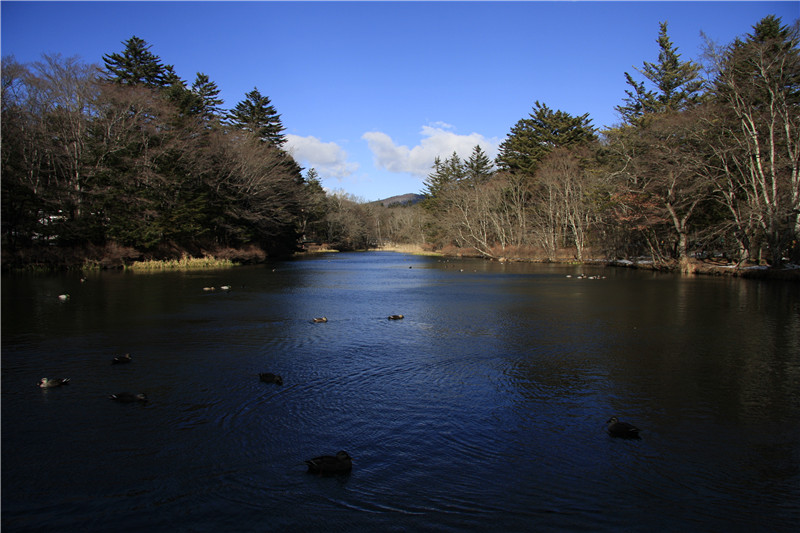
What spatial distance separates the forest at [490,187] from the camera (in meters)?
24.9

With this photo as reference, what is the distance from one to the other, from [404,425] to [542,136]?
53583 mm

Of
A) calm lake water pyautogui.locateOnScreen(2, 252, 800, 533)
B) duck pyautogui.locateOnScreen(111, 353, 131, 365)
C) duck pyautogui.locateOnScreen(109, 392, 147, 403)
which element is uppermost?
duck pyautogui.locateOnScreen(111, 353, 131, 365)

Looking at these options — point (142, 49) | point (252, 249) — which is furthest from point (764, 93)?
point (142, 49)

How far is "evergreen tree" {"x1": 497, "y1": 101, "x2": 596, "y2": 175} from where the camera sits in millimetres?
53094

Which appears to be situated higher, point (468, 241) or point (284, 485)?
point (468, 241)

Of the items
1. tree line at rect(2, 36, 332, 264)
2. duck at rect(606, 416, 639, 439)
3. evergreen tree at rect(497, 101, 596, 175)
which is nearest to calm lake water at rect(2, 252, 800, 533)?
duck at rect(606, 416, 639, 439)

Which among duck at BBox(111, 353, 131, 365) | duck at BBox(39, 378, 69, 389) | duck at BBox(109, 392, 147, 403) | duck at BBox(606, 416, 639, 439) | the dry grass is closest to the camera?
duck at BBox(606, 416, 639, 439)

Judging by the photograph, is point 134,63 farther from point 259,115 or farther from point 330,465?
point 330,465

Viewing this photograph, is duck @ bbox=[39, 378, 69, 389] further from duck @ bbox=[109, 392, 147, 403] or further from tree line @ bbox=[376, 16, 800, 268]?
tree line @ bbox=[376, 16, 800, 268]

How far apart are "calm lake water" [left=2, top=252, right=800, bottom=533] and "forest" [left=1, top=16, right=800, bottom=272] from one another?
16.7 meters

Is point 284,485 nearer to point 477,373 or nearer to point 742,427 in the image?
point 477,373

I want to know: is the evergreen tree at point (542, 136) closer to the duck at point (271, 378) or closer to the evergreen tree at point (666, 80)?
the evergreen tree at point (666, 80)

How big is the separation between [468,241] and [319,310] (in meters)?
42.6

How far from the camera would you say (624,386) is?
744cm
